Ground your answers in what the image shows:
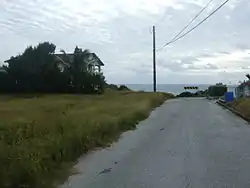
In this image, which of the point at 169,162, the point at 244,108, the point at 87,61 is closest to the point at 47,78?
the point at 87,61

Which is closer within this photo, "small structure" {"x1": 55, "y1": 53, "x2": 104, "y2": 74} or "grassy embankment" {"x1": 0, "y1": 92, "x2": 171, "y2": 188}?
"grassy embankment" {"x1": 0, "y1": 92, "x2": 171, "y2": 188}

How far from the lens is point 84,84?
61.8m

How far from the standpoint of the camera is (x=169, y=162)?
439 inches

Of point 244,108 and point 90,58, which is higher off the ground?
A: point 90,58

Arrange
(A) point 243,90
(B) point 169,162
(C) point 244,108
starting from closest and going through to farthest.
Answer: (B) point 169,162 < (C) point 244,108 < (A) point 243,90

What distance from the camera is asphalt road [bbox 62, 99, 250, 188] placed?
8891mm

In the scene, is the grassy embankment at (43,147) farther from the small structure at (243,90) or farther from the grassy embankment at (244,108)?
the small structure at (243,90)

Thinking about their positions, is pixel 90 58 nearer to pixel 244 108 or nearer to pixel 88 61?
pixel 88 61

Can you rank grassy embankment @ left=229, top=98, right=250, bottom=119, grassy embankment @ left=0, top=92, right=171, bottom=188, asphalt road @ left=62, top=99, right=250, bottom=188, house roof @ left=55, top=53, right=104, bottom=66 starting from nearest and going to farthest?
1. grassy embankment @ left=0, top=92, right=171, bottom=188
2. asphalt road @ left=62, top=99, right=250, bottom=188
3. grassy embankment @ left=229, top=98, right=250, bottom=119
4. house roof @ left=55, top=53, right=104, bottom=66

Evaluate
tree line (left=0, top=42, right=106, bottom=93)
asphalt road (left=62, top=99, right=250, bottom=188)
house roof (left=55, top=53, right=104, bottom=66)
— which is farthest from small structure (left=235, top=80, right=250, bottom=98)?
asphalt road (left=62, top=99, right=250, bottom=188)

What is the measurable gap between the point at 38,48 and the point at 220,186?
59111mm

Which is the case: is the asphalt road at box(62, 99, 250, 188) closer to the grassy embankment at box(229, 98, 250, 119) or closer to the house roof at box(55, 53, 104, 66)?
the grassy embankment at box(229, 98, 250, 119)

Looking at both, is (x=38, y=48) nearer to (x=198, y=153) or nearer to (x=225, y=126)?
(x=225, y=126)

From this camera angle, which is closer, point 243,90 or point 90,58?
point 243,90
